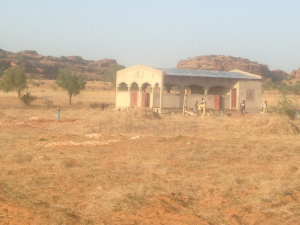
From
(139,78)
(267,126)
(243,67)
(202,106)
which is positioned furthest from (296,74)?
(267,126)

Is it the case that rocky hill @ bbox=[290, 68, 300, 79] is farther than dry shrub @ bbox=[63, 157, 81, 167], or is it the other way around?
rocky hill @ bbox=[290, 68, 300, 79]

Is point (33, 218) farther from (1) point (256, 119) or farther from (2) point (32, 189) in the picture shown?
(1) point (256, 119)

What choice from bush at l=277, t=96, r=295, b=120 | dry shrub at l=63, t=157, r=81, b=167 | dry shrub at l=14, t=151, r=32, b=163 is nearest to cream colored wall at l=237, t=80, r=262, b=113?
bush at l=277, t=96, r=295, b=120

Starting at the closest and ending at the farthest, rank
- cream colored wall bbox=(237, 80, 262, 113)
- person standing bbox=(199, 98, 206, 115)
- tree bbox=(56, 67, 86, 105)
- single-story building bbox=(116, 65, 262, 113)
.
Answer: person standing bbox=(199, 98, 206, 115) < single-story building bbox=(116, 65, 262, 113) < cream colored wall bbox=(237, 80, 262, 113) < tree bbox=(56, 67, 86, 105)

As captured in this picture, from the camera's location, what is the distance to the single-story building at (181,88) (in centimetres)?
2659

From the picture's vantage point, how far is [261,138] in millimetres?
15703

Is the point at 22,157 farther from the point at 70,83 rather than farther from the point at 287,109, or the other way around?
the point at 70,83

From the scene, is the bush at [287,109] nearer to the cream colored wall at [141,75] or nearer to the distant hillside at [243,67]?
the cream colored wall at [141,75]

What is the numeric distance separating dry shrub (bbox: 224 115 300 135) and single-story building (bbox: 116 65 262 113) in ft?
30.4

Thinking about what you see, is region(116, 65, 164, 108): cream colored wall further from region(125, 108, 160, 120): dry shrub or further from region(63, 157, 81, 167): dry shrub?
region(63, 157, 81, 167): dry shrub

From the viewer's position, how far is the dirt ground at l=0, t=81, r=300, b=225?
5.88m

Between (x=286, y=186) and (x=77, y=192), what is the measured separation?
14.8ft

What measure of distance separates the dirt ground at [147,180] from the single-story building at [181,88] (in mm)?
10880

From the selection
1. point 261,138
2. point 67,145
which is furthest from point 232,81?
point 67,145
